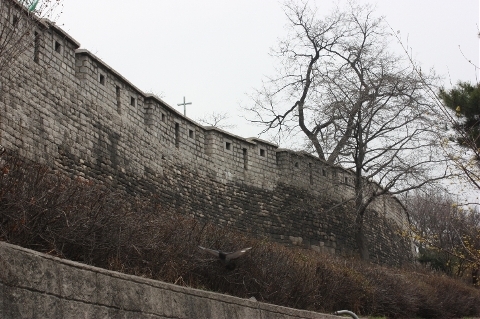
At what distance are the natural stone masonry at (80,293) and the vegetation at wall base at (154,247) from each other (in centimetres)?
80

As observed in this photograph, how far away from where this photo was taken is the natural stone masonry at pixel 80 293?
233 inches

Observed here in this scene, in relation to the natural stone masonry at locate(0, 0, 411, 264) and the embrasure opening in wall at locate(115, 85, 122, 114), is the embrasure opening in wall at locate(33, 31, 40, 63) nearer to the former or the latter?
the natural stone masonry at locate(0, 0, 411, 264)

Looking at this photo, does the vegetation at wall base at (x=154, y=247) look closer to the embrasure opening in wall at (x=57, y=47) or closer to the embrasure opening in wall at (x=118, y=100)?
the embrasure opening in wall at (x=118, y=100)

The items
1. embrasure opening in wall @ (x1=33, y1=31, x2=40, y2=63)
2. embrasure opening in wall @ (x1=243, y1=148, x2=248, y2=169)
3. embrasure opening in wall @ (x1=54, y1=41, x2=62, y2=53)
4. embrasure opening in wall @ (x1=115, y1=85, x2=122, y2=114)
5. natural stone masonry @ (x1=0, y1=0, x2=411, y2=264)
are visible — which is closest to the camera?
natural stone masonry @ (x1=0, y1=0, x2=411, y2=264)

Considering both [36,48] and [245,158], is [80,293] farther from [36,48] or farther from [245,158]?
[245,158]

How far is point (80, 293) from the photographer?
6.63 metres

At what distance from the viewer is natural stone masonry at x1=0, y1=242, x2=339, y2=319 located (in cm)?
592

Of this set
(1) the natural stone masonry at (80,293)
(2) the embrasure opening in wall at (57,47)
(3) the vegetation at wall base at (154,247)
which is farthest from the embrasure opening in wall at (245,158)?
(1) the natural stone masonry at (80,293)

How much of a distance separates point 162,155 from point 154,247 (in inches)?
387

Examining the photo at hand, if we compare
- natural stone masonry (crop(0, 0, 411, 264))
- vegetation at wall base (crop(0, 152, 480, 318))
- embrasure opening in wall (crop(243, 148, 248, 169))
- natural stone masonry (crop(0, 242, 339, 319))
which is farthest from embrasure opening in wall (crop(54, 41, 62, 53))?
embrasure opening in wall (crop(243, 148, 248, 169))

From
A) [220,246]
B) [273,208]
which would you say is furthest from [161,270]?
Answer: [273,208]

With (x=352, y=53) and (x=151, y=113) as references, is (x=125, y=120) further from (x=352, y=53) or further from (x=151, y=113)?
(x=352, y=53)

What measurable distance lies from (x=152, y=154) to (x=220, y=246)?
7.18 metres

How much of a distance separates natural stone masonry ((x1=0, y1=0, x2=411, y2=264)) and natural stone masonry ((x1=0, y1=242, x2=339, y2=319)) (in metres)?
5.93
